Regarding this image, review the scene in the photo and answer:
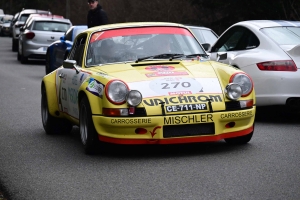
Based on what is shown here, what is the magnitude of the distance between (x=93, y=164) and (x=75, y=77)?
1564 millimetres

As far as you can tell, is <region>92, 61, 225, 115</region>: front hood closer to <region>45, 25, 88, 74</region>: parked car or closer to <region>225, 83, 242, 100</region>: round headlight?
<region>225, 83, 242, 100</region>: round headlight

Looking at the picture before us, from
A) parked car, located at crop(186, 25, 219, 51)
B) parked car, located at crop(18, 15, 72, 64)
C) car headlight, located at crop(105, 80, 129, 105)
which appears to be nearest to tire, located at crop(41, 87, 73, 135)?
car headlight, located at crop(105, 80, 129, 105)

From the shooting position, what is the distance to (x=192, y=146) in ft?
29.5

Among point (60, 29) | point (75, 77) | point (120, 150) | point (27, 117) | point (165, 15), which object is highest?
point (75, 77)

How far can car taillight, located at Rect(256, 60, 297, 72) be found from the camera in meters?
10.9

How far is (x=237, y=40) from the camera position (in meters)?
12.3

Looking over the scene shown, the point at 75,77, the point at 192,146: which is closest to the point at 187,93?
the point at 192,146

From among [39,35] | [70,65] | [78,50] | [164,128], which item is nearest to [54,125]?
[78,50]

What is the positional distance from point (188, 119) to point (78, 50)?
2331 mm

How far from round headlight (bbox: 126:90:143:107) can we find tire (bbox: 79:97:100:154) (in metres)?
0.48

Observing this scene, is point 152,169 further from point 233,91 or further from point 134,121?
point 233,91

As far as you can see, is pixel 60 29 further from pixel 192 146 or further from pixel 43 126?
pixel 192 146

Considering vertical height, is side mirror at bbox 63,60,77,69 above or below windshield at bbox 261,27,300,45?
above

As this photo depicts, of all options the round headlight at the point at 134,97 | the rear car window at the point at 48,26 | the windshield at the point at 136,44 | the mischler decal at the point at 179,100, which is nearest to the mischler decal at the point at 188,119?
the mischler decal at the point at 179,100
